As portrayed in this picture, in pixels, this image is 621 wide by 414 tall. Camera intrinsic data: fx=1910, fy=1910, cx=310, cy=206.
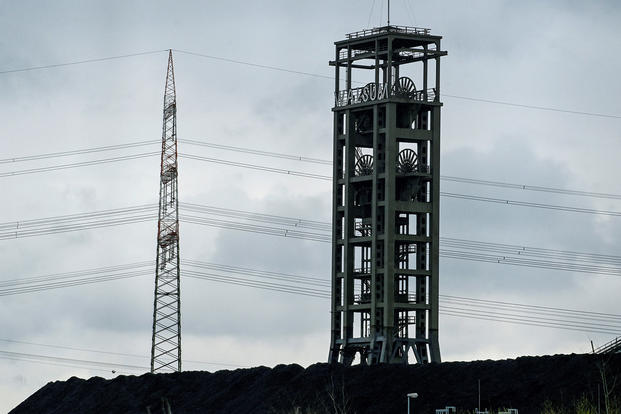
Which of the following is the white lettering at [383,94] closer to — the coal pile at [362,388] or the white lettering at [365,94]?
the white lettering at [365,94]

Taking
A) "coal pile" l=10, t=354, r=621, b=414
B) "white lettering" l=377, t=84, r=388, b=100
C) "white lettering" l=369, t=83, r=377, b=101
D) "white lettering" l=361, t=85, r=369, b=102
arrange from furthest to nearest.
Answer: "white lettering" l=361, t=85, r=369, b=102 → "white lettering" l=369, t=83, r=377, b=101 → "white lettering" l=377, t=84, r=388, b=100 → "coal pile" l=10, t=354, r=621, b=414

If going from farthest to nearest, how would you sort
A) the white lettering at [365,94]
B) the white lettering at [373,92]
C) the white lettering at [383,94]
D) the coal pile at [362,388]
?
the white lettering at [365,94]
the white lettering at [373,92]
the white lettering at [383,94]
the coal pile at [362,388]

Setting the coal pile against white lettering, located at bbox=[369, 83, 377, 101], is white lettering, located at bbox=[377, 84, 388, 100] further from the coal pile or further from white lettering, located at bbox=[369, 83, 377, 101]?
the coal pile

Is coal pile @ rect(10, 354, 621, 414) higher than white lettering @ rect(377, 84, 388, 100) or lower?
lower

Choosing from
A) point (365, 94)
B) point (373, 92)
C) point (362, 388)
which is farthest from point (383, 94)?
point (362, 388)

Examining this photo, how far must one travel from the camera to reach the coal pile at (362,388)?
388 ft

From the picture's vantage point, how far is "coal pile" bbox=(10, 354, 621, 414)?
118188mm

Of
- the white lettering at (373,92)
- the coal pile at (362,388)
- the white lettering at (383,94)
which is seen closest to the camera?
the coal pile at (362,388)

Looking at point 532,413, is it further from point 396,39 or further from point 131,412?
point 396,39

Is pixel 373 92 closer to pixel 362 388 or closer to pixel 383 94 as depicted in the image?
pixel 383 94

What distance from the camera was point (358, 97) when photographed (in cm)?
15100

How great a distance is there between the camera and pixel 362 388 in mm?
127938

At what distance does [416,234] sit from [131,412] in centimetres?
2708

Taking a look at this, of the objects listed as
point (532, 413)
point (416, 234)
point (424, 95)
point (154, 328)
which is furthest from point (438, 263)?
point (532, 413)
